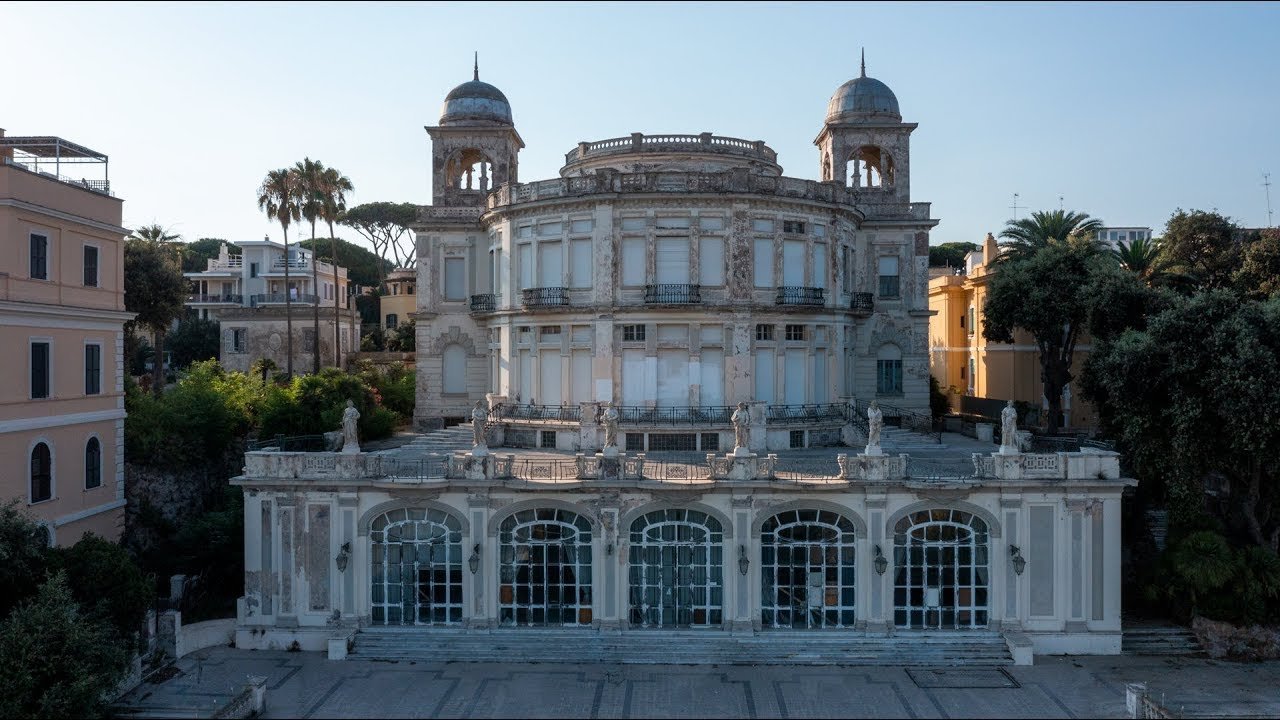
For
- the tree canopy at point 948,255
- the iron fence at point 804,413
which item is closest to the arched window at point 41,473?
the iron fence at point 804,413

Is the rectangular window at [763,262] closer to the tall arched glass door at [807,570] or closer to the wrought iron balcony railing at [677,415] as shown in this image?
the wrought iron balcony railing at [677,415]

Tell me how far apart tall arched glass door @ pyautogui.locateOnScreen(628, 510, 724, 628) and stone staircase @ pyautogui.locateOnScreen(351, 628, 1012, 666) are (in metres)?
0.51

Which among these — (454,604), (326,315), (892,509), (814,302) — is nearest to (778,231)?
(814,302)

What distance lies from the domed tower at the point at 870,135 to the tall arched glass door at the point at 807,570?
1848cm

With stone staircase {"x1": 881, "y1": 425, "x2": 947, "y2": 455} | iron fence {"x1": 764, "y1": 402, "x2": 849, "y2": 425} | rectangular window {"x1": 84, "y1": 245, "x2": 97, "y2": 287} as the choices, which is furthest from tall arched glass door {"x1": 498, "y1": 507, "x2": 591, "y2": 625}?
rectangular window {"x1": 84, "y1": 245, "x2": 97, "y2": 287}

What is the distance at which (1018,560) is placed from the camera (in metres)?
26.2

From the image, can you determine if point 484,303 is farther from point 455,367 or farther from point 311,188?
→ point 311,188

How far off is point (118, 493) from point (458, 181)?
18.7 metres

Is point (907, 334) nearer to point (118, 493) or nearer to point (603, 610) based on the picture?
point (603, 610)

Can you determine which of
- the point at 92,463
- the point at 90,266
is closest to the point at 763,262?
the point at 90,266

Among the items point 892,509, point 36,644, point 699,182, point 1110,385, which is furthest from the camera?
point 699,182

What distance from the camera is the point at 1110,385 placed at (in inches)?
1155

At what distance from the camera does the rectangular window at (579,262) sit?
113 feet

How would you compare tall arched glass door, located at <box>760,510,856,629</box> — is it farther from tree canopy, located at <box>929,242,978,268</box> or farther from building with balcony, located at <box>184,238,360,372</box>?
tree canopy, located at <box>929,242,978,268</box>
